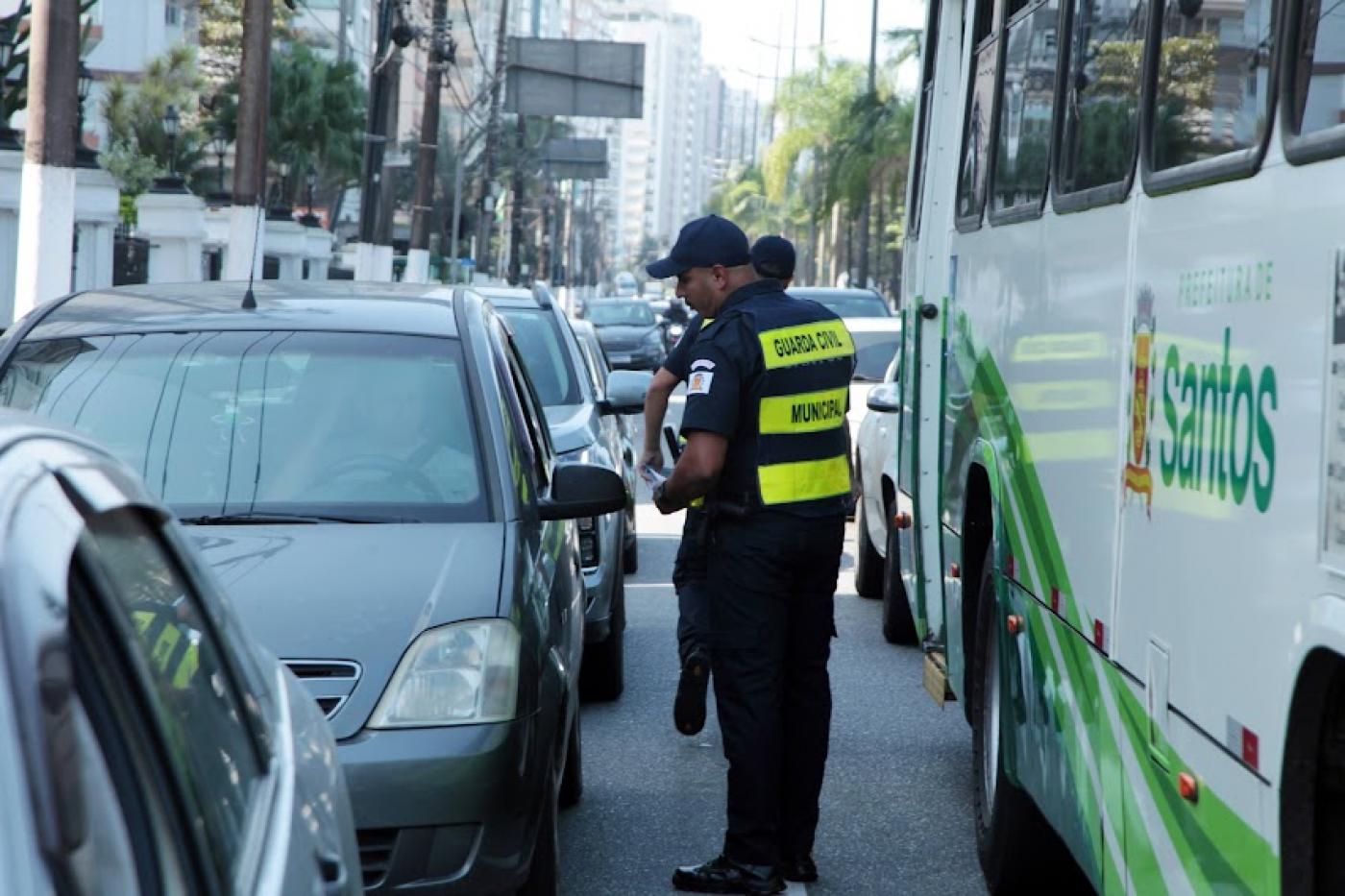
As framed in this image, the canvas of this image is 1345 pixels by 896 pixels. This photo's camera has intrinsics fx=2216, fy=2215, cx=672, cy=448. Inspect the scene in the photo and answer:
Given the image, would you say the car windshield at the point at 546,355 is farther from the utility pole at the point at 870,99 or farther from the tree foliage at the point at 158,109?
the utility pole at the point at 870,99

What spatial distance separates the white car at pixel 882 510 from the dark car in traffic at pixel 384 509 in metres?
4.10

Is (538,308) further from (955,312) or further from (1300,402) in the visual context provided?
(1300,402)

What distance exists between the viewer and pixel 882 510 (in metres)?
12.1

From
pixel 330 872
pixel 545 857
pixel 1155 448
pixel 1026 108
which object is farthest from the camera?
pixel 1026 108

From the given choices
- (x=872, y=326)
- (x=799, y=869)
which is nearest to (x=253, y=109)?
(x=872, y=326)

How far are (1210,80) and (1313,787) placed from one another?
1.42 meters

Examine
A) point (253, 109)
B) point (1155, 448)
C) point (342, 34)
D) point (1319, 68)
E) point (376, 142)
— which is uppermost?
point (342, 34)

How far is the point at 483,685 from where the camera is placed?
16.8ft

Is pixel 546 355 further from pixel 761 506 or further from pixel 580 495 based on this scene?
pixel 580 495

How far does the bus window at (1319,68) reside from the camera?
324cm

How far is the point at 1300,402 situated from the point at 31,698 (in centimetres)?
200

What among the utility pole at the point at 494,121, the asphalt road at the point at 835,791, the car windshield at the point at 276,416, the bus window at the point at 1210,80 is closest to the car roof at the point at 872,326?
the asphalt road at the point at 835,791

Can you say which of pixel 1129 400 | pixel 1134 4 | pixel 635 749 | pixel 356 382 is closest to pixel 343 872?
pixel 1129 400

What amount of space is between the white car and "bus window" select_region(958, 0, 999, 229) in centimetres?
260
